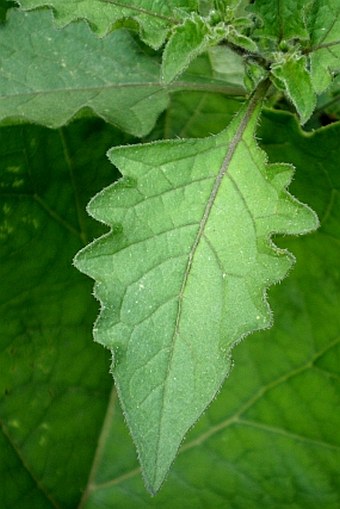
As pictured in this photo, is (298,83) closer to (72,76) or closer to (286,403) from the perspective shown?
(72,76)

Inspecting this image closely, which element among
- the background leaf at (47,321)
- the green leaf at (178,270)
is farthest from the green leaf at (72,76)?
the green leaf at (178,270)

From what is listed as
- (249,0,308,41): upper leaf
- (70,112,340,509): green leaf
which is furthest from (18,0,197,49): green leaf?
(70,112,340,509): green leaf

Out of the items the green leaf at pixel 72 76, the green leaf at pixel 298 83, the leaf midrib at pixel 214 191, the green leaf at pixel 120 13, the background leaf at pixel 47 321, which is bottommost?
the background leaf at pixel 47 321

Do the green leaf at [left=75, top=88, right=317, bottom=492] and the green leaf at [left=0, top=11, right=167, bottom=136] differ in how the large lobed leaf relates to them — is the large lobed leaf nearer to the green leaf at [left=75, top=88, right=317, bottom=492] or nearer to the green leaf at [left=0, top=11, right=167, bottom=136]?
the green leaf at [left=0, top=11, right=167, bottom=136]

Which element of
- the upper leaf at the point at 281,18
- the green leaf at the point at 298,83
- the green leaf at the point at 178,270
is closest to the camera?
the green leaf at the point at 178,270

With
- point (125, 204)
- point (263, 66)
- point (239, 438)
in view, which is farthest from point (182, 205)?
point (239, 438)

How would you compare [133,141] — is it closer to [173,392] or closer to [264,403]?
[264,403]

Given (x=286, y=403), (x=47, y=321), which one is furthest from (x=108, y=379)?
(x=286, y=403)

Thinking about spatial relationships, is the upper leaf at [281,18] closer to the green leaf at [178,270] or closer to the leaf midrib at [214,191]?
the leaf midrib at [214,191]
